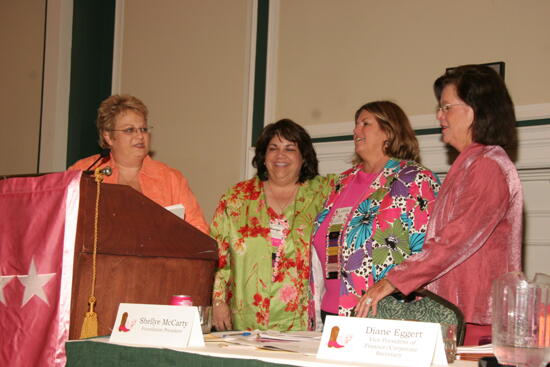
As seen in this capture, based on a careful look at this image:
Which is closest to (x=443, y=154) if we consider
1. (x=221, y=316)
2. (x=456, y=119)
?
(x=456, y=119)

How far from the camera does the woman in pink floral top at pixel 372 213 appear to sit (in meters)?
2.82

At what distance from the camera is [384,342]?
1.33 metres

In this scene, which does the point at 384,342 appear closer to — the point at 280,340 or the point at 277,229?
the point at 280,340

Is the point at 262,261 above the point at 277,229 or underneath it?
underneath

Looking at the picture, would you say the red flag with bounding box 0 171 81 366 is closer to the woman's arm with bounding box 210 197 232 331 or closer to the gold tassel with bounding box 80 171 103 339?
the gold tassel with bounding box 80 171 103 339

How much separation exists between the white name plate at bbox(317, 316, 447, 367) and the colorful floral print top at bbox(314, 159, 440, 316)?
142 centimetres

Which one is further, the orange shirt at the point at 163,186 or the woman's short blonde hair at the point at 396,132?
the orange shirt at the point at 163,186

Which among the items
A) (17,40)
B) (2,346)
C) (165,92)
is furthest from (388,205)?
(17,40)

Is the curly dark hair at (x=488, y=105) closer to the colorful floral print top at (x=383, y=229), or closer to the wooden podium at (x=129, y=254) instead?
the colorful floral print top at (x=383, y=229)

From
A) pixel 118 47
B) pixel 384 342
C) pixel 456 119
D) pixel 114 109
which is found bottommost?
pixel 384 342

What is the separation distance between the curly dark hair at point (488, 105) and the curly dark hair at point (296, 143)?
1150mm

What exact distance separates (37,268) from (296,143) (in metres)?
1.66

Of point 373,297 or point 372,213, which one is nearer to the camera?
point 373,297

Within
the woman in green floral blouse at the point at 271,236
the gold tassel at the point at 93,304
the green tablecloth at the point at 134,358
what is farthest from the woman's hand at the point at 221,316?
the green tablecloth at the point at 134,358
